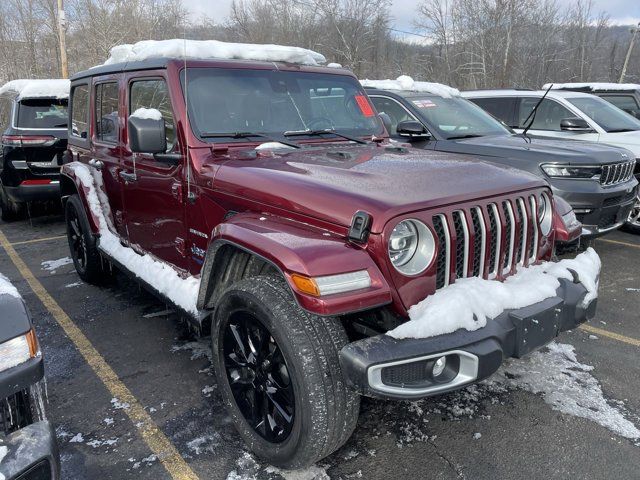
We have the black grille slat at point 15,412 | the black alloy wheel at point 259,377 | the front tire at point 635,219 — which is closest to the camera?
the black grille slat at point 15,412

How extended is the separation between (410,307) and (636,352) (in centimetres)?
243

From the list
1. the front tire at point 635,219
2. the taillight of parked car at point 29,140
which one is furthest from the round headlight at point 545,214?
the taillight of parked car at point 29,140

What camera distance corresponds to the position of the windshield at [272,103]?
3.33 metres

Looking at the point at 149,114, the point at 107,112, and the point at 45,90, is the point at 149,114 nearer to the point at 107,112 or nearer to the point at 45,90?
the point at 107,112

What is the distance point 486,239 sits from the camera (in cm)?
253

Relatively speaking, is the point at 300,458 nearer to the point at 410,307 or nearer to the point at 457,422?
the point at 410,307

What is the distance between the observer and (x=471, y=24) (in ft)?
107

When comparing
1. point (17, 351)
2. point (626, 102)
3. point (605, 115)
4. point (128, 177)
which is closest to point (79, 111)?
point (128, 177)

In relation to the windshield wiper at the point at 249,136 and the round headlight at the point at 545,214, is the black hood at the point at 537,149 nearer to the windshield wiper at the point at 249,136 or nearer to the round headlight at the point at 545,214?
the round headlight at the point at 545,214

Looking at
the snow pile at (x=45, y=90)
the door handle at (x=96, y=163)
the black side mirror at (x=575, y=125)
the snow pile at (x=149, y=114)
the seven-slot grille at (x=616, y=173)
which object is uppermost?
the snow pile at (x=45, y=90)

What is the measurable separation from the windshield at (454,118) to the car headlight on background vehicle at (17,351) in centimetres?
523

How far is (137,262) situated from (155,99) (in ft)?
4.06

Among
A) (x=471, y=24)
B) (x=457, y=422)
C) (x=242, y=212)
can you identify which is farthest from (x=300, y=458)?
(x=471, y=24)

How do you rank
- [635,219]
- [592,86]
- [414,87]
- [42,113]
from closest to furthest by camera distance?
[414,87]
[635,219]
[42,113]
[592,86]
